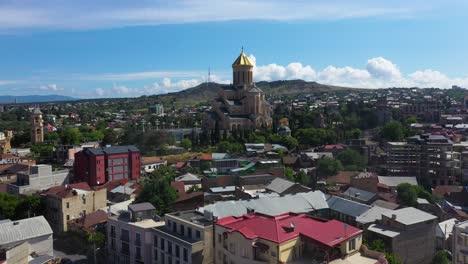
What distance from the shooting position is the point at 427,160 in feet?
162

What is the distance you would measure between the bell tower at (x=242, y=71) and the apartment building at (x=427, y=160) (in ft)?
115

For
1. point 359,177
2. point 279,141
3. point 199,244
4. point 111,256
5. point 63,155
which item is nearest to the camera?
point 199,244

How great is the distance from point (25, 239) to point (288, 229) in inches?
635

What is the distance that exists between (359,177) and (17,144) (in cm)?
6338

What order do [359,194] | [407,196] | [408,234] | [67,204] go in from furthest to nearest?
[407,196]
[359,194]
[67,204]
[408,234]

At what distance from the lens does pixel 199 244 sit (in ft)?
77.9

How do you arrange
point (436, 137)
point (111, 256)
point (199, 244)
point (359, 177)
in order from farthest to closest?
point (436, 137) < point (359, 177) < point (111, 256) < point (199, 244)

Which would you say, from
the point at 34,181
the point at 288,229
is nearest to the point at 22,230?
the point at 34,181

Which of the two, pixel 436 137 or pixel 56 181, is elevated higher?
pixel 436 137

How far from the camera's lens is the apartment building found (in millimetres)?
48375

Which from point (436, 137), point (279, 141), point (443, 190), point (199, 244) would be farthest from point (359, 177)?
point (279, 141)

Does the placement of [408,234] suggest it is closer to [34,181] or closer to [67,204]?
[67,204]

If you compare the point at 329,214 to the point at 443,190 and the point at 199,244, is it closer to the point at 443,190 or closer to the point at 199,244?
the point at 199,244

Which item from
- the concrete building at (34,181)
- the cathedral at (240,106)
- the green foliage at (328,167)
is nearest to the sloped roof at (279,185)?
the green foliage at (328,167)
